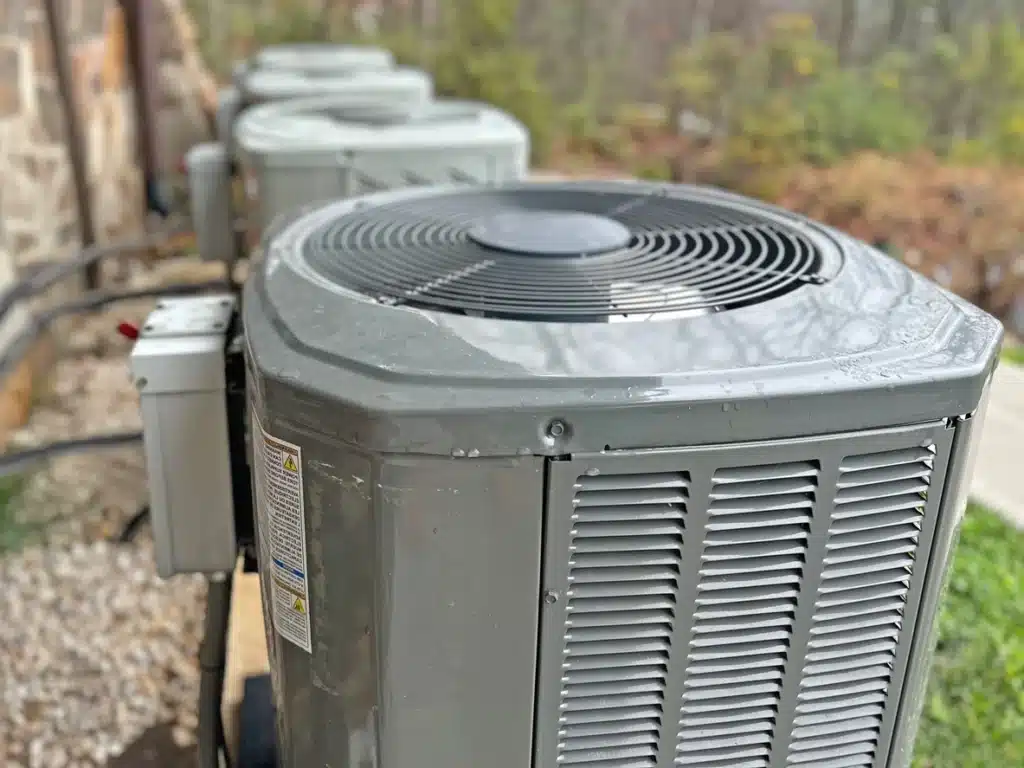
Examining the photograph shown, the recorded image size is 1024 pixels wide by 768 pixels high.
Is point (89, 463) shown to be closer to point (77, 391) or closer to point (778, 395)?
point (77, 391)

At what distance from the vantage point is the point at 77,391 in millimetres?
3953

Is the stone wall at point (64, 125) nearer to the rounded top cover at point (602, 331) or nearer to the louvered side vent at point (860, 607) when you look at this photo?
the rounded top cover at point (602, 331)

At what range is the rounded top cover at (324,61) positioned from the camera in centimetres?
438

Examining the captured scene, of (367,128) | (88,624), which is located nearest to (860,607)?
(367,128)

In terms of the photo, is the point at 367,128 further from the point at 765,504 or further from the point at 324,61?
the point at 324,61

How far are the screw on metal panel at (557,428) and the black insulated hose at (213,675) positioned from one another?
34.4 inches

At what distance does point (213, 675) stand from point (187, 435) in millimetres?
466

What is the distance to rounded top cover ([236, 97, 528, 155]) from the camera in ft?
7.95

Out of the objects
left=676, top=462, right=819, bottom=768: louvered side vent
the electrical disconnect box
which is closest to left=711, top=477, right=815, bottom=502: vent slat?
left=676, top=462, right=819, bottom=768: louvered side vent

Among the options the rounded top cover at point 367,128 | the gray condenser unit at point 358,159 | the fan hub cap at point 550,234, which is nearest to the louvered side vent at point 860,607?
the fan hub cap at point 550,234

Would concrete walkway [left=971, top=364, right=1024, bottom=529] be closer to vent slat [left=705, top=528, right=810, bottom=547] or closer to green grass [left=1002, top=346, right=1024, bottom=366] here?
green grass [left=1002, top=346, right=1024, bottom=366]

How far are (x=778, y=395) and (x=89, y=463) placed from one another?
304cm

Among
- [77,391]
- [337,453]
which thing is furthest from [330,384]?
[77,391]

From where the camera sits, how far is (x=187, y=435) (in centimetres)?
134
